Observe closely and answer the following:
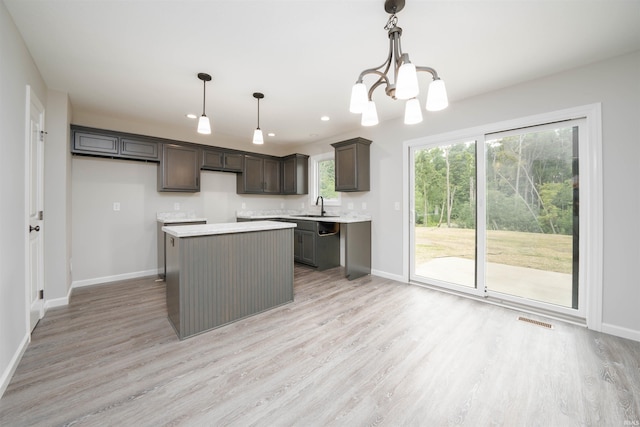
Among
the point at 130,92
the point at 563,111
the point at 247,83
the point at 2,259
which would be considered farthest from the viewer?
the point at 130,92

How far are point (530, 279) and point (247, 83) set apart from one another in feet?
12.7

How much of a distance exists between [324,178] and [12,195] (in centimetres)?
414

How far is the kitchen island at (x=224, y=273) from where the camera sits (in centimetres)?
212

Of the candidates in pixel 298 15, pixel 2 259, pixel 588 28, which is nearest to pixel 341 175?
pixel 298 15

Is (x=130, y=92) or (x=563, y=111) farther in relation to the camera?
(x=130, y=92)

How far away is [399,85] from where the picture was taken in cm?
126

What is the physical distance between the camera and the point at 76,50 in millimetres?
2115

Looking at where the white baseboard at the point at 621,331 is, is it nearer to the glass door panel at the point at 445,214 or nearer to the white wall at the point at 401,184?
the white wall at the point at 401,184

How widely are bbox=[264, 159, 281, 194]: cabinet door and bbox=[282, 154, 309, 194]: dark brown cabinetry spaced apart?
0.43 feet

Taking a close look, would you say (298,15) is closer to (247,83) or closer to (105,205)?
(247,83)

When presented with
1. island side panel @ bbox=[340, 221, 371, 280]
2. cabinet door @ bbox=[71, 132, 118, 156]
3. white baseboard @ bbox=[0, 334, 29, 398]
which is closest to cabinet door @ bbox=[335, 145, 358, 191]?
island side panel @ bbox=[340, 221, 371, 280]

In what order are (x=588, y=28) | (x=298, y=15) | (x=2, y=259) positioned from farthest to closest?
(x=588, y=28) < (x=298, y=15) < (x=2, y=259)

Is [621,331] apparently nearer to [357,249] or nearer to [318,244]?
[357,249]

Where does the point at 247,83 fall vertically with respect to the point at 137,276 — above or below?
above
